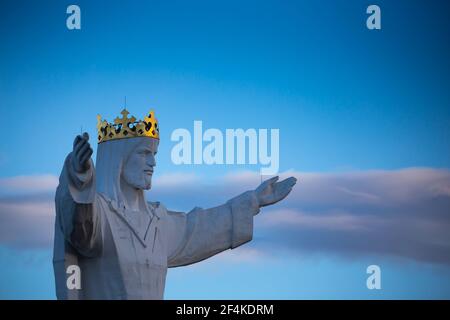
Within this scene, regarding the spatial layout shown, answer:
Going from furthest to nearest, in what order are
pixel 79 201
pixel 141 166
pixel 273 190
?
1. pixel 273 190
2. pixel 141 166
3. pixel 79 201

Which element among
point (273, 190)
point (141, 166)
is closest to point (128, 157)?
point (141, 166)

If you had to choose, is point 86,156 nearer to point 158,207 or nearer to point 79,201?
point 79,201

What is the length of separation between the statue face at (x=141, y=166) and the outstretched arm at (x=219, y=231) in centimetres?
75

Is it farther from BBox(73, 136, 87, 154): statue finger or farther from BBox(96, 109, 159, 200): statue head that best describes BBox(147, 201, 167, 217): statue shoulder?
BBox(73, 136, 87, 154): statue finger

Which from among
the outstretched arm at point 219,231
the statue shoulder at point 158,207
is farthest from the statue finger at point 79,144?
the outstretched arm at point 219,231

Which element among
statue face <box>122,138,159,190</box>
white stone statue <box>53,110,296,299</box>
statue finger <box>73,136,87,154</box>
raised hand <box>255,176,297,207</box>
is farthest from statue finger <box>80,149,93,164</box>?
raised hand <box>255,176,297,207</box>

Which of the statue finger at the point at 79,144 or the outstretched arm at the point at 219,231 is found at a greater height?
the statue finger at the point at 79,144

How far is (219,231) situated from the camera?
36844 millimetres

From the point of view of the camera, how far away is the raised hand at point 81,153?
3419cm

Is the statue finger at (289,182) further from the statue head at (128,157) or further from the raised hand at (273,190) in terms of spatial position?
the statue head at (128,157)

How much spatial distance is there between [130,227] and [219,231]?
133 cm

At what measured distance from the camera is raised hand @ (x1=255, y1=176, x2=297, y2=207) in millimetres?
36625
